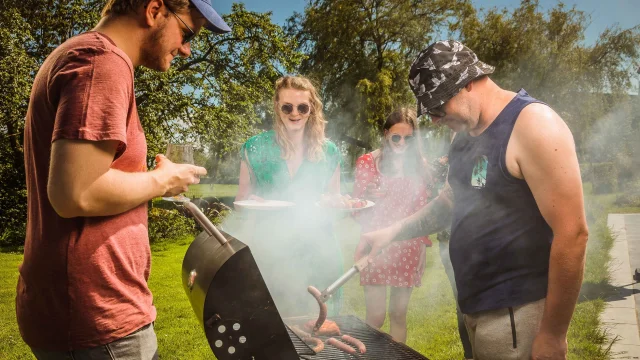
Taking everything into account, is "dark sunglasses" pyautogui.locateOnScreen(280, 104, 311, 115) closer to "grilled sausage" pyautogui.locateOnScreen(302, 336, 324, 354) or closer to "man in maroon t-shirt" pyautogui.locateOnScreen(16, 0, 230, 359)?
"grilled sausage" pyautogui.locateOnScreen(302, 336, 324, 354)

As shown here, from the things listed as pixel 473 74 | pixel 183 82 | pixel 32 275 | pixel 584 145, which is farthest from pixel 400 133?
pixel 584 145

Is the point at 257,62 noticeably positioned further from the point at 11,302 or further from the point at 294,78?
the point at 294,78

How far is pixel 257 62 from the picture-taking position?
1636cm

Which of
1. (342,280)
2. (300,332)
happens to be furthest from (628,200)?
(342,280)

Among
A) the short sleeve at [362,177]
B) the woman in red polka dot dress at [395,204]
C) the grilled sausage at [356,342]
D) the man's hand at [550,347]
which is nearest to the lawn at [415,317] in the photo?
the woman in red polka dot dress at [395,204]

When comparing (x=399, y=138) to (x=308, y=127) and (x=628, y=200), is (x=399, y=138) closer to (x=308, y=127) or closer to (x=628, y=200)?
(x=308, y=127)

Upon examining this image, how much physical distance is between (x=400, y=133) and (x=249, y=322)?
2782 millimetres

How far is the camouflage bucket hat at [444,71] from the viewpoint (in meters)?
1.77

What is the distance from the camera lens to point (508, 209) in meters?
1.67

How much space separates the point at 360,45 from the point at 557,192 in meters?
21.0

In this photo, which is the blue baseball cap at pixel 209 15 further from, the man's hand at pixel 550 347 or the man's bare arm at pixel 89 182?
the man's hand at pixel 550 347

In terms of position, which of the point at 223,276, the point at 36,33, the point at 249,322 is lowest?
the point at 249,322

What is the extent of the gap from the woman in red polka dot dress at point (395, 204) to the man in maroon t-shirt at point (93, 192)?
250cm

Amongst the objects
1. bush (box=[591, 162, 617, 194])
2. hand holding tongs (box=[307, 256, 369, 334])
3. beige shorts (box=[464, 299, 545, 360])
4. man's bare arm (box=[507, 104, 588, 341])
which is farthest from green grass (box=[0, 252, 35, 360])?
bush (box=[591, 162, 617, 194])
